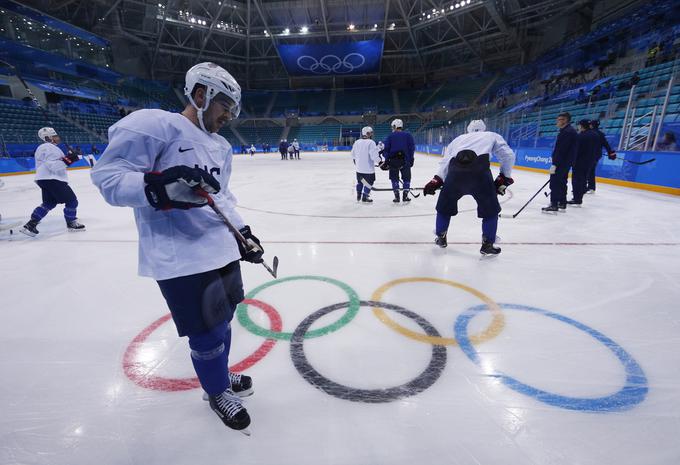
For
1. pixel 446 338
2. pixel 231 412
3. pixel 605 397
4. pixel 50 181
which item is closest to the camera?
pixel 231 412

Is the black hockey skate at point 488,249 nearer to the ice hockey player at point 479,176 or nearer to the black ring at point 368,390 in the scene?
the ice hockey player at point 479,176

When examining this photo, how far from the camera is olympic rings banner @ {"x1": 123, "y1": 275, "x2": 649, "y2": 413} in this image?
166 centimetres

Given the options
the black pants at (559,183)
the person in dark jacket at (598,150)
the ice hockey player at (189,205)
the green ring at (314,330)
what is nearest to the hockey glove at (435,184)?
the green ring at (314,330)

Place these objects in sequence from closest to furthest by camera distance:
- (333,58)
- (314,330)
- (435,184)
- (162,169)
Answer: (162,169) → (314,330) → (435,184) → (333,58)

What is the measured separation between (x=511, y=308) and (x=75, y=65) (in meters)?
38.6

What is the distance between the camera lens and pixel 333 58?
118 feet

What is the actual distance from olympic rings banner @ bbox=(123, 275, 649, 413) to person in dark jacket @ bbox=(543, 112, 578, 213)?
13.8 ft

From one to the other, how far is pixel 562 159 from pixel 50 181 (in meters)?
8.60

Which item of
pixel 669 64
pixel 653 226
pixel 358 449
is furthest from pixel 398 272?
pixel 669 64

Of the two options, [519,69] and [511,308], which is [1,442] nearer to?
[511,308]

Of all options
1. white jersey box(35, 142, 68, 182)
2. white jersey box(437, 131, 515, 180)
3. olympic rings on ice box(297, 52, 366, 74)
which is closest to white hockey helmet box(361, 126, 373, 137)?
white jersey box(437, 131, 515, 180)

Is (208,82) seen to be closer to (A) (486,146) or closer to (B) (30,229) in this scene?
(A) (486,146)

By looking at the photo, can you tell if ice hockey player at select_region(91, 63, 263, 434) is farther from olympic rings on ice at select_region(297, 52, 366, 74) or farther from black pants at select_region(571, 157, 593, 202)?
olympic rings on ice at select_region(297, 52, 366, 74)

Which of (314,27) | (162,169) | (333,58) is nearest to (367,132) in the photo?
(162,169)
